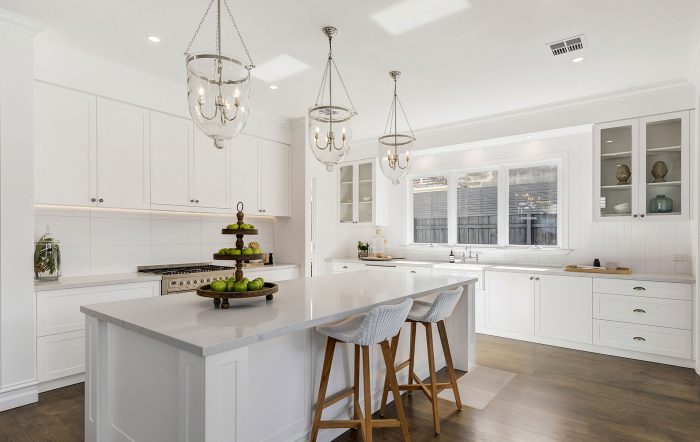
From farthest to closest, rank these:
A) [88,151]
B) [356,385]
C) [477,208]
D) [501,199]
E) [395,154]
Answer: [477,208]
[501,199]
[88,151]
[395,154]
[356,385]

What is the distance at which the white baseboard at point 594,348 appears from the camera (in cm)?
382

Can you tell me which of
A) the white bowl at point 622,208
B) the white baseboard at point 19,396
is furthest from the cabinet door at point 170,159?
the white bowl at point 622,208

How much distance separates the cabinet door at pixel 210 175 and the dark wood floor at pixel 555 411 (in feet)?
6.82

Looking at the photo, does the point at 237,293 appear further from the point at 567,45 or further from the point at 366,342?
the point at 567,45

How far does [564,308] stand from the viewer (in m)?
4.34

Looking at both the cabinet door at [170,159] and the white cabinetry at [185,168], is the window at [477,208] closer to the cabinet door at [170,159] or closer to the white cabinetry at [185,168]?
the white cabinetry at [185,168]

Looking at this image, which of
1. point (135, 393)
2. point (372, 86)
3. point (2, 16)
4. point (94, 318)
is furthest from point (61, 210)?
point (372, 86)

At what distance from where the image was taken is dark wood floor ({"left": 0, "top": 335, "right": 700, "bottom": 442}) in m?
2.54

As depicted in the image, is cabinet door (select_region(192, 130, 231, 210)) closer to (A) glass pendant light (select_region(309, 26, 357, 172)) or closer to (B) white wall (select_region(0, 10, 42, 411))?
(B) white wall (select_region(0, 10, 42, 411))

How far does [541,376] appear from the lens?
355 cm

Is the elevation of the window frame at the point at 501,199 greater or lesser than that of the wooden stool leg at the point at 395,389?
greater

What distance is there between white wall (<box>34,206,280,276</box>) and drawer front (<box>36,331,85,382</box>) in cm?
67

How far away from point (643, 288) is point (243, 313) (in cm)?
390

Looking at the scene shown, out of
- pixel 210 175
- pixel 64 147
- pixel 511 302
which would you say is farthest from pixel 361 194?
pixel 64 147
